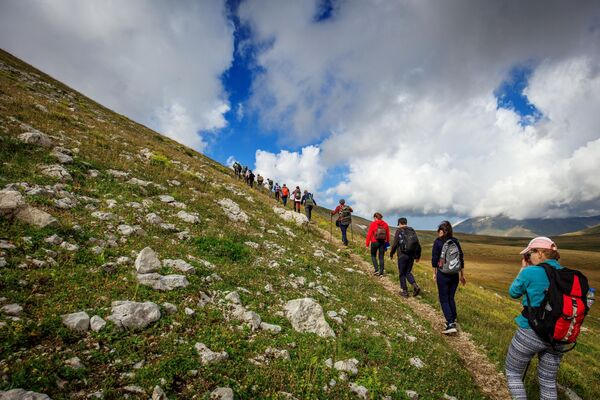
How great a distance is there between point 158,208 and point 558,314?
12.6 metres

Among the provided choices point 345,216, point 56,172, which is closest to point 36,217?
point 56,172

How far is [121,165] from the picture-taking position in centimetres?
1497

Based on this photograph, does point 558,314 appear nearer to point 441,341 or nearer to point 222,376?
point 441,341

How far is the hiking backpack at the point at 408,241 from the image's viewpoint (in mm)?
12031

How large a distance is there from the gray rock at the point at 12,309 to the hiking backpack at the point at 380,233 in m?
13.2

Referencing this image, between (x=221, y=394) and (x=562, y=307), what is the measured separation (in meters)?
5.79

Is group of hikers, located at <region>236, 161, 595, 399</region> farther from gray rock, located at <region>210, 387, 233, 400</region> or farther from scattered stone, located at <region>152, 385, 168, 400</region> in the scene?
scattered stone, located at <region>152, 385, 168, 400</region>

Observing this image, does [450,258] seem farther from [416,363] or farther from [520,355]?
[520,355]

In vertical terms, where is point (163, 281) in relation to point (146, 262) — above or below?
below

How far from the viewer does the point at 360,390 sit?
5.37 metres

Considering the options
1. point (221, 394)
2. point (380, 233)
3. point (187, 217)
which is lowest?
point (221, 394)

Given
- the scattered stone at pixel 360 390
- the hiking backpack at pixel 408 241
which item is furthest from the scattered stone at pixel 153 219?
the hiking backpack at pixel 408 241

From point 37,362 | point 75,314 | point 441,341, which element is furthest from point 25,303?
point 441,341

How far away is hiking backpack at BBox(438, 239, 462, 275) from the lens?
9164mm
